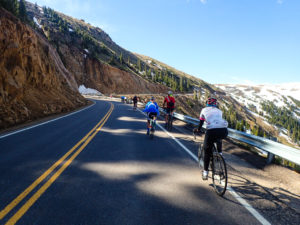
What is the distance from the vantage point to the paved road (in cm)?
269

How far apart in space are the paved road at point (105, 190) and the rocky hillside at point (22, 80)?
6.42m

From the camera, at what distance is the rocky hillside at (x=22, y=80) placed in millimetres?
11062

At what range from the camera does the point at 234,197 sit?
3.45m

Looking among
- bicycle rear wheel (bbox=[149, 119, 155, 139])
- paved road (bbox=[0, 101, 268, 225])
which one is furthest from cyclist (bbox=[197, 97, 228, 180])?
bicycle rear wheel (bbox=[149, 119, 155, 139])

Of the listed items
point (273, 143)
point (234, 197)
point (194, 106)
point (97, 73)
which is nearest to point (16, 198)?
point (234, 197)

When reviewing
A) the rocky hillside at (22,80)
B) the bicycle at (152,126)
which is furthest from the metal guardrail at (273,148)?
the rocky hillside at (22,80)

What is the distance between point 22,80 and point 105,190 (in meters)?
14.3

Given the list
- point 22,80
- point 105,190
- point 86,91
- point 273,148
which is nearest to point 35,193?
point 105,190

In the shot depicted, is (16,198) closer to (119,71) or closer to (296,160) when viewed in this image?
(296,160)

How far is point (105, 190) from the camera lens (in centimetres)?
343

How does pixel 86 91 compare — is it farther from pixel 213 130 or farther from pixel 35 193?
pixel 213 130

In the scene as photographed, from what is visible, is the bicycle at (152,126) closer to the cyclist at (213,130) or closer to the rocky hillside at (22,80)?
the cyclist at (213,130)

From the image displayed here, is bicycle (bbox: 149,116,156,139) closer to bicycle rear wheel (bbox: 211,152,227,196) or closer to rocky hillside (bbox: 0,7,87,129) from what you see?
bicycle rear wheel (bbox: 211,152,227,196)

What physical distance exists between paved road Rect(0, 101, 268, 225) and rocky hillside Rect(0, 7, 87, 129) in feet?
21.1
